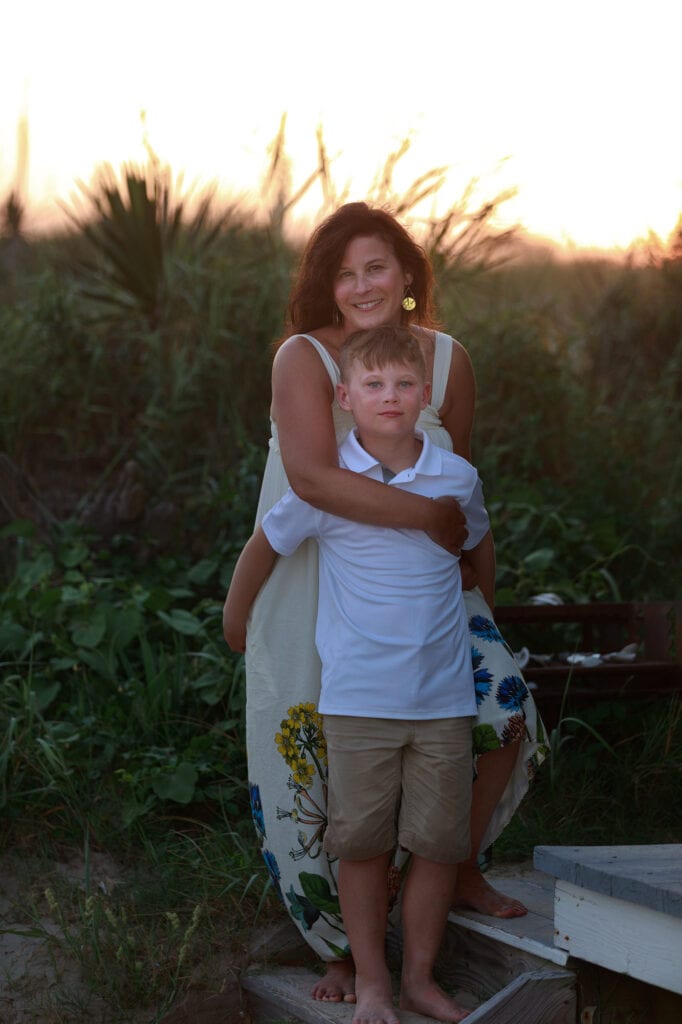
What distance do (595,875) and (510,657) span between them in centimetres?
58

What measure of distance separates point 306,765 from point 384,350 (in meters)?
1.03

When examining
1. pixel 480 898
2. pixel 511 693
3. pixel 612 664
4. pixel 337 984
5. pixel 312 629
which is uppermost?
pixel 312 629

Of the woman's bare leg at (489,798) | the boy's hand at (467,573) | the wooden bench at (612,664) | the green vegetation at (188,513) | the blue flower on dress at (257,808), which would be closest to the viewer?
the woman's bare leg at (489,798)

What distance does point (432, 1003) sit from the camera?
290 cm

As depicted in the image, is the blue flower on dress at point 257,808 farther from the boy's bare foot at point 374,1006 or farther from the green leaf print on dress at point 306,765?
the boy's bare foot at point 374,1006

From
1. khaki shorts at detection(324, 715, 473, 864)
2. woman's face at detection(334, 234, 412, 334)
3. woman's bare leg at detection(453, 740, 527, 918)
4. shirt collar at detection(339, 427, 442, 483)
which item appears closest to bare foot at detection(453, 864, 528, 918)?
woman's bare leg at detection(453, 740, 527, 918)

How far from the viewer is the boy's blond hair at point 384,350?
290cm

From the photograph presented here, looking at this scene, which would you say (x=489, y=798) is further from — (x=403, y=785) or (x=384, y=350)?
(x=384, y=350)

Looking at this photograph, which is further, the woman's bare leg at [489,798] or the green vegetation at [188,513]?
the green vegetation at [188,513]

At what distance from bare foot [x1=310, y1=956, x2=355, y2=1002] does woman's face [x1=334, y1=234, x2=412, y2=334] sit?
Answer: 5.18 ft

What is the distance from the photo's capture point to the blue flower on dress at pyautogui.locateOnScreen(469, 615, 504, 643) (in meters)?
3.14

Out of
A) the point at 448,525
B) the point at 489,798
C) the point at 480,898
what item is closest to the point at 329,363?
the point at 448,525

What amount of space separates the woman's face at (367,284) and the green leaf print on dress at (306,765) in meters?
0.97

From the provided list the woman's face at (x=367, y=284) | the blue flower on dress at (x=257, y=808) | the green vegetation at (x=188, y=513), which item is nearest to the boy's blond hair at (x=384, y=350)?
the woman's face at (x=367, y=284)
